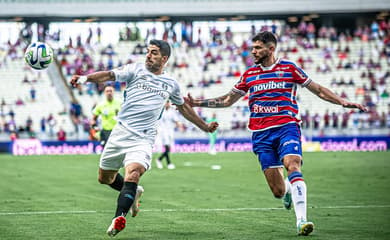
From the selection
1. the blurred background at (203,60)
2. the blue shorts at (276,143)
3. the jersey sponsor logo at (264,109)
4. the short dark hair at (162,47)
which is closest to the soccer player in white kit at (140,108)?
the short dark hair at (162,47)

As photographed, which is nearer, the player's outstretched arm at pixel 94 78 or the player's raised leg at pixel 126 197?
the player's raised leg at pixel 126 197

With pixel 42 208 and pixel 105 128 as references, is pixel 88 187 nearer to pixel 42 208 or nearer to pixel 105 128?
pixel 105 128

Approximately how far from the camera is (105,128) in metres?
19.9

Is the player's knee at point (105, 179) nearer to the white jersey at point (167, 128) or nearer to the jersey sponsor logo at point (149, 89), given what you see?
the jersey sponsor logo at point (149, 89)

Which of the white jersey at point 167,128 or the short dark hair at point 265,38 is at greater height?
the short dark hair at point 265,38

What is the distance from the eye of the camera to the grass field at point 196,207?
9711 millimetres

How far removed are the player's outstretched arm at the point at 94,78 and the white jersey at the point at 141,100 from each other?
0.29 m

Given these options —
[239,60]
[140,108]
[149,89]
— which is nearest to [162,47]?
[149,89]

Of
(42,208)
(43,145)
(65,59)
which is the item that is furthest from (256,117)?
(65,59)

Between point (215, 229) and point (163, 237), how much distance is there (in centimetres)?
102

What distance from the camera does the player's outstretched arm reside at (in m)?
9.18

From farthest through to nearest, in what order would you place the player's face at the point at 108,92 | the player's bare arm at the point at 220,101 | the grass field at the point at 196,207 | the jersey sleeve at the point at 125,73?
the player's face at the point at 108,92 < the player's bare arm at the point at 220,101 < the grass field at the point at 196,207 < the jersey sleeve at the point at 125,73

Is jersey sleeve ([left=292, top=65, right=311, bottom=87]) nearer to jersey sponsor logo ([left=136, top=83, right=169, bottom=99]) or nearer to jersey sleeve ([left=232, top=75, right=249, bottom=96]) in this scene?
jersey sleeve ([left=232, top=75, right=249, bottom=96])

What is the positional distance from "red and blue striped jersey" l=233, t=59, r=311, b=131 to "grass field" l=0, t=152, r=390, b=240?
4.85ft
